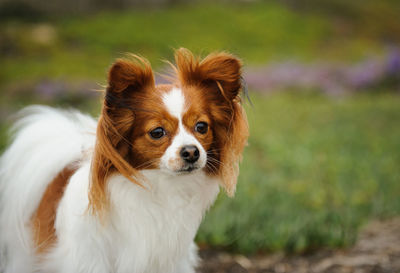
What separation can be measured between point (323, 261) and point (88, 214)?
2.16 meters

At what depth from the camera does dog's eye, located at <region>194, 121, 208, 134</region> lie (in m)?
2.24

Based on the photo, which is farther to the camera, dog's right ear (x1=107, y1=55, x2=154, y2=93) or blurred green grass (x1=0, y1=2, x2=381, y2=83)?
blurred green grass (x1=0, y1=2, x2=381, y2=83)

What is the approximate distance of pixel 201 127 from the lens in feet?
7.45

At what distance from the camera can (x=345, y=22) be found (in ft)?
48.2

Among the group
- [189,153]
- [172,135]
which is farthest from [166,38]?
[189,153]

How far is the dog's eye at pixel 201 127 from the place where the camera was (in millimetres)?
2244

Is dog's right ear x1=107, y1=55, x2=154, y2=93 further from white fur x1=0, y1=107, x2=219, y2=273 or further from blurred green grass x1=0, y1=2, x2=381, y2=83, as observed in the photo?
blurred green grass x1=0, y1=2, x2=381, y2=83

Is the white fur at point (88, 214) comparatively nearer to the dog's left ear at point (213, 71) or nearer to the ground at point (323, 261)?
the dog's left ear at point (213, 71)

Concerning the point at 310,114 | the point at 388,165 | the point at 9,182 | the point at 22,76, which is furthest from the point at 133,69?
the point at 22,76

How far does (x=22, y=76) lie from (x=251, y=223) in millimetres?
8462

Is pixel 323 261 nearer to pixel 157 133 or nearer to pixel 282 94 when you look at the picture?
pixel 157 133

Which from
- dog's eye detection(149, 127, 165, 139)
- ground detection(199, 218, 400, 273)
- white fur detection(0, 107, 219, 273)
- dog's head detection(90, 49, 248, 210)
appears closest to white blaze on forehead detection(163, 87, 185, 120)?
dog's head detection(90, 49, 248, 210)

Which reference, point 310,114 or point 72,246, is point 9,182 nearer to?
point 72,246

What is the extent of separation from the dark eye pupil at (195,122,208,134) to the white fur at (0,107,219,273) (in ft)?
0.89
